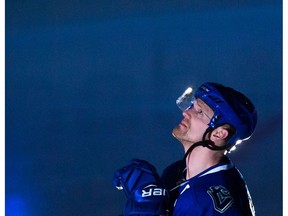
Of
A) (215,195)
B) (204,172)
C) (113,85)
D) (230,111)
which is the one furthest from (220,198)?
(113,85)

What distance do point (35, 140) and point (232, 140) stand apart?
1.97 meters

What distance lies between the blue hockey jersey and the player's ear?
0.07 m

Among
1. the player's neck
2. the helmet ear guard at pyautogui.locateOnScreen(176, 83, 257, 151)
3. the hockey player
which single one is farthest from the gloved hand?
the helmet ear guard at pyautogui.locateOnScreen(176, 83, 257, 151)

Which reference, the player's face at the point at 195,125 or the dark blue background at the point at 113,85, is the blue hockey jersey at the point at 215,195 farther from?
the dark blue background at the point at 113,85

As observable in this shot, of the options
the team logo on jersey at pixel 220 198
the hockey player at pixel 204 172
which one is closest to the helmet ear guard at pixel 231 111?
the hockey player at pixel 204 172

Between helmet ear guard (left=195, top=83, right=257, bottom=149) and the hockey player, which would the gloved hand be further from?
helmet ear guard (left=195, top=83, right=257, bottom=149)

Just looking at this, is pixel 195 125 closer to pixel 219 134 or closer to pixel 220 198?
pixel 219 134

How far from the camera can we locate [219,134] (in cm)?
212

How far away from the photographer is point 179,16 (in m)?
4.00

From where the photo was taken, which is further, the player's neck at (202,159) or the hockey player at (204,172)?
the player's neck at (202,159)

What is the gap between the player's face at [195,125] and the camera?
7.00 ft

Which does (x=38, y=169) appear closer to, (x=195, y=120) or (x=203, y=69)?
(x=203, y=69)

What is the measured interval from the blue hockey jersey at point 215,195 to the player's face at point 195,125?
0.36ft

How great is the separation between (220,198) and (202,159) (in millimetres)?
168
